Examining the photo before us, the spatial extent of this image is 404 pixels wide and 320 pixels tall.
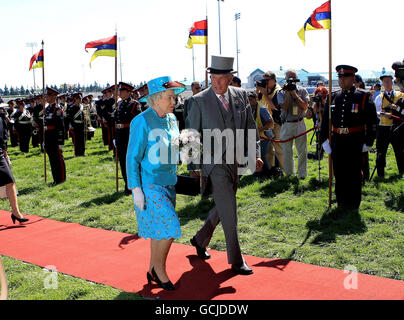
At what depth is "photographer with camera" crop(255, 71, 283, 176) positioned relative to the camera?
917 centimetres

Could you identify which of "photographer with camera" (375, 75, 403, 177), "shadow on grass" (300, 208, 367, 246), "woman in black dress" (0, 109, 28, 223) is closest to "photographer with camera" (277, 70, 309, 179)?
"photographer with camera" (375, 75, 403, 177)

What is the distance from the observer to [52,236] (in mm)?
6754

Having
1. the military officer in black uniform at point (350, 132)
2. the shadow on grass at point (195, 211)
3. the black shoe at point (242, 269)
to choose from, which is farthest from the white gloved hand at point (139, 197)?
the military officer in black uniform at point (350, 132)

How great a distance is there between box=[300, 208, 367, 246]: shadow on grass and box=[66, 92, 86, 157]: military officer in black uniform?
1069 centimetres

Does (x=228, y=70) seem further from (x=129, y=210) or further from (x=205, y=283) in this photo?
(x=129, y=210)

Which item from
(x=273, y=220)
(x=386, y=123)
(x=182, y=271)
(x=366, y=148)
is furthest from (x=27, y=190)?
(x=386, y=123)

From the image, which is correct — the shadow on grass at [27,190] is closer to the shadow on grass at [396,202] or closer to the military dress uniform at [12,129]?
the shadow on grass at [396,202]

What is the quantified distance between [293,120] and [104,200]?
13.4 ft

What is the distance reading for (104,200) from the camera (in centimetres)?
893

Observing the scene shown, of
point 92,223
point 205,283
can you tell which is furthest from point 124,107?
point 205,283

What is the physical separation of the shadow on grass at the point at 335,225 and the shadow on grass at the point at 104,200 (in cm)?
414

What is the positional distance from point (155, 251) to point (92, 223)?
318 cm

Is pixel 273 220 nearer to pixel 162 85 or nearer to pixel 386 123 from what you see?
pixel 162 85

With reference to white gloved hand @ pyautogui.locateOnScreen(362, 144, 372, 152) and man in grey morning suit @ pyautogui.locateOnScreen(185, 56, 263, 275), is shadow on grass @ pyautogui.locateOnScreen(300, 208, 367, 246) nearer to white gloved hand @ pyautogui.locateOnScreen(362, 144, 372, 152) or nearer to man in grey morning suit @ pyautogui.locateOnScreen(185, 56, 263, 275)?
white gloved hand @ pyautogui.locateOnScreen(362, 144, 372, 152)
